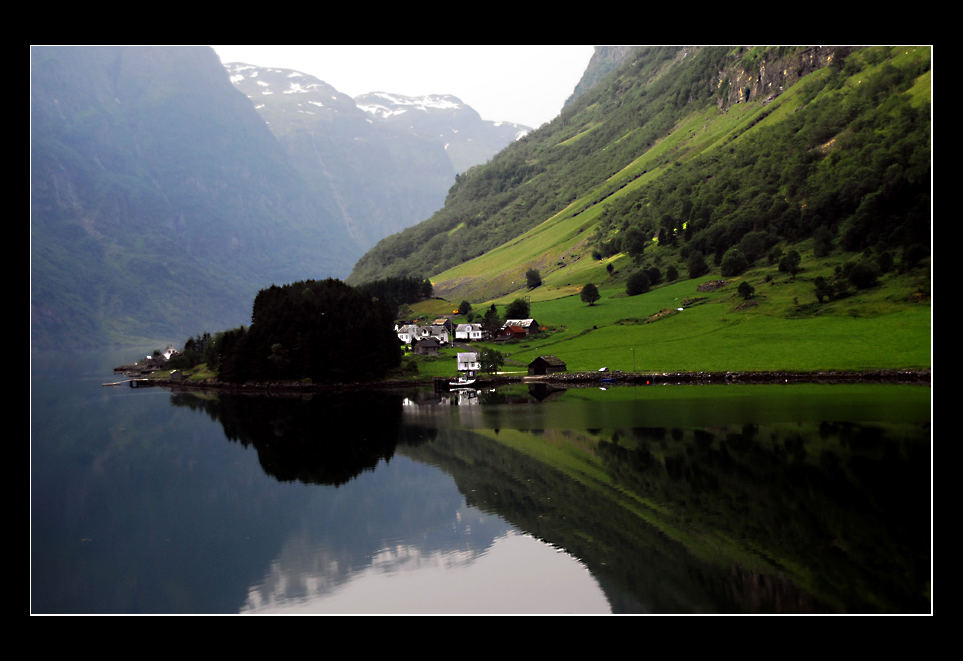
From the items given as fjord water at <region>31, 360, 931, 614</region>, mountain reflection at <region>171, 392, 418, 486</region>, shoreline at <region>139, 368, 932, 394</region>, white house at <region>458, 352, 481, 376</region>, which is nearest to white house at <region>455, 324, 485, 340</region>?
white house at <region>458, 352, 481, 376</region>

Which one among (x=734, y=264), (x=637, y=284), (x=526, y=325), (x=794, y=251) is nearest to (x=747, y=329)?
(x=794, y=251)

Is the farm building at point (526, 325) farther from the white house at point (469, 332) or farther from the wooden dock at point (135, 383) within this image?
the wooden dock at point (135, 383)

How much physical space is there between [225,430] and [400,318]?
335 ft

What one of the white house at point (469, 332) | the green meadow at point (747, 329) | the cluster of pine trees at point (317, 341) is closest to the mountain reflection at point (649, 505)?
the green meadow at point (747, 329)

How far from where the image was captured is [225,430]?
237 ft

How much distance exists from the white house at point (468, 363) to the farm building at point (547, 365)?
34.4 feet

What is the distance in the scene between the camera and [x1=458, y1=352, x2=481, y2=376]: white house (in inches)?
4621

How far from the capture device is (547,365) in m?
108

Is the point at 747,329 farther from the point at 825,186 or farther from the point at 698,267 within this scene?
the point at 825,186

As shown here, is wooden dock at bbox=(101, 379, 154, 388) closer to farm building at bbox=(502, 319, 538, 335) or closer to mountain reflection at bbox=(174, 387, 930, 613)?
farm building at bbox=(502, 319, 538, 335)

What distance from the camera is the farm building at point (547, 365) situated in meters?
108

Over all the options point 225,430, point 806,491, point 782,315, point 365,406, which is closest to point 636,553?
point 806,491
